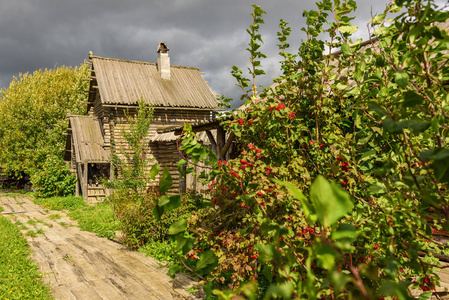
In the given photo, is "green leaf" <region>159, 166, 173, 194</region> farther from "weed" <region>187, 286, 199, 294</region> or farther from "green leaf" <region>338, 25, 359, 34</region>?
"weed" <region>187, 286, 199, 294</region>

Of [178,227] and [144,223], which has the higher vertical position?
[178,227]

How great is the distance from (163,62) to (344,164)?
16957 mm

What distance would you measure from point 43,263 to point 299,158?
5282 millimetres

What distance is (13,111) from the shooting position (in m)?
21.2

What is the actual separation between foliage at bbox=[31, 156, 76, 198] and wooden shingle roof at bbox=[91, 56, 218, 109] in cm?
478

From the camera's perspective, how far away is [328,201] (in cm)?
51

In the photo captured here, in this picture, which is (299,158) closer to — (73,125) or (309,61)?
(309,61)

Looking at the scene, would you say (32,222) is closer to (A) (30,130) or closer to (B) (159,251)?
(B) (159,251)

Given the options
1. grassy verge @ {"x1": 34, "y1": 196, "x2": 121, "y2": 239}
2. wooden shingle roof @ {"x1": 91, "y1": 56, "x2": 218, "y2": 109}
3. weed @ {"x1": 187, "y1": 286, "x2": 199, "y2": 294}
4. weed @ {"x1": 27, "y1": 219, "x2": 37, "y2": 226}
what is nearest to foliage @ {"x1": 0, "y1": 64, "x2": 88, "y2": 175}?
wooden shingle roof @ {"x1": 91, "y1": 56, "x2": 218, "y2": 109}

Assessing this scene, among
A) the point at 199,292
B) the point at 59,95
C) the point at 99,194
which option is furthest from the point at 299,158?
the point at 59,95

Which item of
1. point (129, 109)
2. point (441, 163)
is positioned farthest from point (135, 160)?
point (441, 163)

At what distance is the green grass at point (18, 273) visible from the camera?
464 centimetres

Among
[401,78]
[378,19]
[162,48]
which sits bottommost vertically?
[401,78]

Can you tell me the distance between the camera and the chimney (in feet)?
59.4
